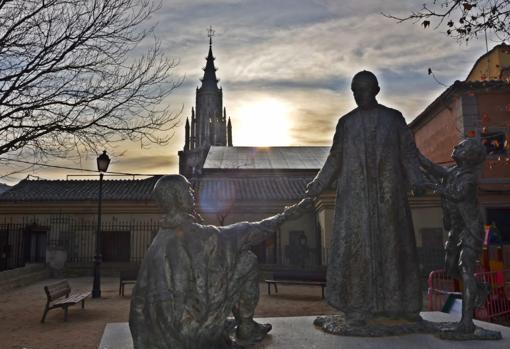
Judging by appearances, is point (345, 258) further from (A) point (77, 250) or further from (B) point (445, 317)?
(A) point (77, 250)

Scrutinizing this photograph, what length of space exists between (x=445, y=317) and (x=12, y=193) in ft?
78.2

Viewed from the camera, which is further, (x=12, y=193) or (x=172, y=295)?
(x=12, y=193)

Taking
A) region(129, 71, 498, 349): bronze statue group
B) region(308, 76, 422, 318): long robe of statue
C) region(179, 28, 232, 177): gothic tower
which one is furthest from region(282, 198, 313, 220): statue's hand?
region(179, 28, 232, 177): gothic tower

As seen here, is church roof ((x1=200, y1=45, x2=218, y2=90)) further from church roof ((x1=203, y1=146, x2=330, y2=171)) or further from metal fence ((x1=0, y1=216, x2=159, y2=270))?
metal fence ((x1=0, y1=216, x2=159, y2=270))

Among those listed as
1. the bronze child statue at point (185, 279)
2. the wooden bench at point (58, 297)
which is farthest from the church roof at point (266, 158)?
the bronze child statue at point (185, 279)

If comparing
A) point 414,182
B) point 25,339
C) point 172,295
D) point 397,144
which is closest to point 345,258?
point 414,182

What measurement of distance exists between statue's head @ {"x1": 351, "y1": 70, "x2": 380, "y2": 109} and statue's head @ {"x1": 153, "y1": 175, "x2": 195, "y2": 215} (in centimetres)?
198

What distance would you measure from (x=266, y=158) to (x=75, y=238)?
1752cm

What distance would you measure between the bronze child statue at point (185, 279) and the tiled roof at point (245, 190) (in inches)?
704

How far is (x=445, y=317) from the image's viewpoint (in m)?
4.16

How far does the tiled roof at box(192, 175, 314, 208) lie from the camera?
69.1ft

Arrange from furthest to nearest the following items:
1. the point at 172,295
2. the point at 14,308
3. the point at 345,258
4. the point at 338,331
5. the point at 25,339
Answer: the point at 14,308 → the point at 25,339 → the point at 345,258 → the point at 338,331 → the point at 172,295

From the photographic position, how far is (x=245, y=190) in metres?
22.3

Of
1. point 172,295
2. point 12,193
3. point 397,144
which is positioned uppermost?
point 12,193
